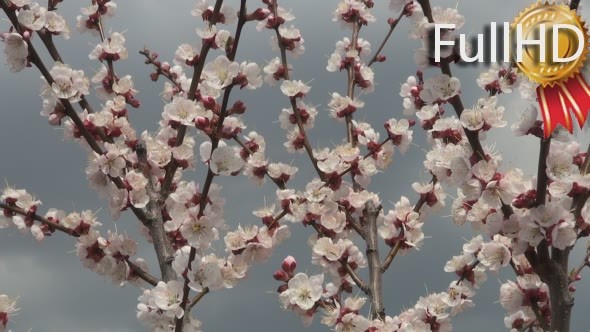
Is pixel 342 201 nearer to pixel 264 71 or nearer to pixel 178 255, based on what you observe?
pixel 264 71

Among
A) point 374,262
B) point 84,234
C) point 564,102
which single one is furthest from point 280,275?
point 564,102

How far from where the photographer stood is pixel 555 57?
4.31 m

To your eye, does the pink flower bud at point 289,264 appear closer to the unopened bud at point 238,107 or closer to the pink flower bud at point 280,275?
the pink flower bud at point 280,275

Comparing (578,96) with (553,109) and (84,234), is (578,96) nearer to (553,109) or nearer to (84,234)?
(553,109)

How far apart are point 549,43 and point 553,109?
2.88ft

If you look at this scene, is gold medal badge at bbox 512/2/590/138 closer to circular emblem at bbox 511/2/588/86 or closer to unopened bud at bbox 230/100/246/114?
circular emblem at bbox 511/2/588/86

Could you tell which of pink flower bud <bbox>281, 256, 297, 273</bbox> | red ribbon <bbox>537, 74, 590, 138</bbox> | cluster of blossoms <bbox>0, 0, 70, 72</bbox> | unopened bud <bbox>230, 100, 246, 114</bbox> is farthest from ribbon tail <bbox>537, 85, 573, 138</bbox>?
cluster of blossoms <bbox>0, 0, 70, 72</bbox>

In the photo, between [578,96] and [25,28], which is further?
[25,28]

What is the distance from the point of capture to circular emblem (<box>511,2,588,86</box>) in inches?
165

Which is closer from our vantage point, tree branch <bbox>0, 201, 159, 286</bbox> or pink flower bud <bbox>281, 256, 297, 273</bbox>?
tree branch <bbox>0, 201, 159, 286</bbox>

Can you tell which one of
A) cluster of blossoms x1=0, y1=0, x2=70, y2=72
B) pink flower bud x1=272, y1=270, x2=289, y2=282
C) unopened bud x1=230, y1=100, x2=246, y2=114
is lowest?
pink flower bud x1=272, y1=270, x2=289, y2=282

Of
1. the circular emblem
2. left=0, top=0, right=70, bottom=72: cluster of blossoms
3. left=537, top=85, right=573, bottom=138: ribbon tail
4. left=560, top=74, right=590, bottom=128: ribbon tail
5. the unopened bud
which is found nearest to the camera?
left=537, top=85, right=573, bottom=138: ribbon tail

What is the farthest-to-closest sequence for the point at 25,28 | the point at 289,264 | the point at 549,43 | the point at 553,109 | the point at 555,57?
1. the point at 289,264
2. the point at 25,28
3. the point at 549,43
4. the point at 555,57
5. the point at 553,109

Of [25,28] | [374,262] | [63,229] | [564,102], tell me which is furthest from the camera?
[374,262]
